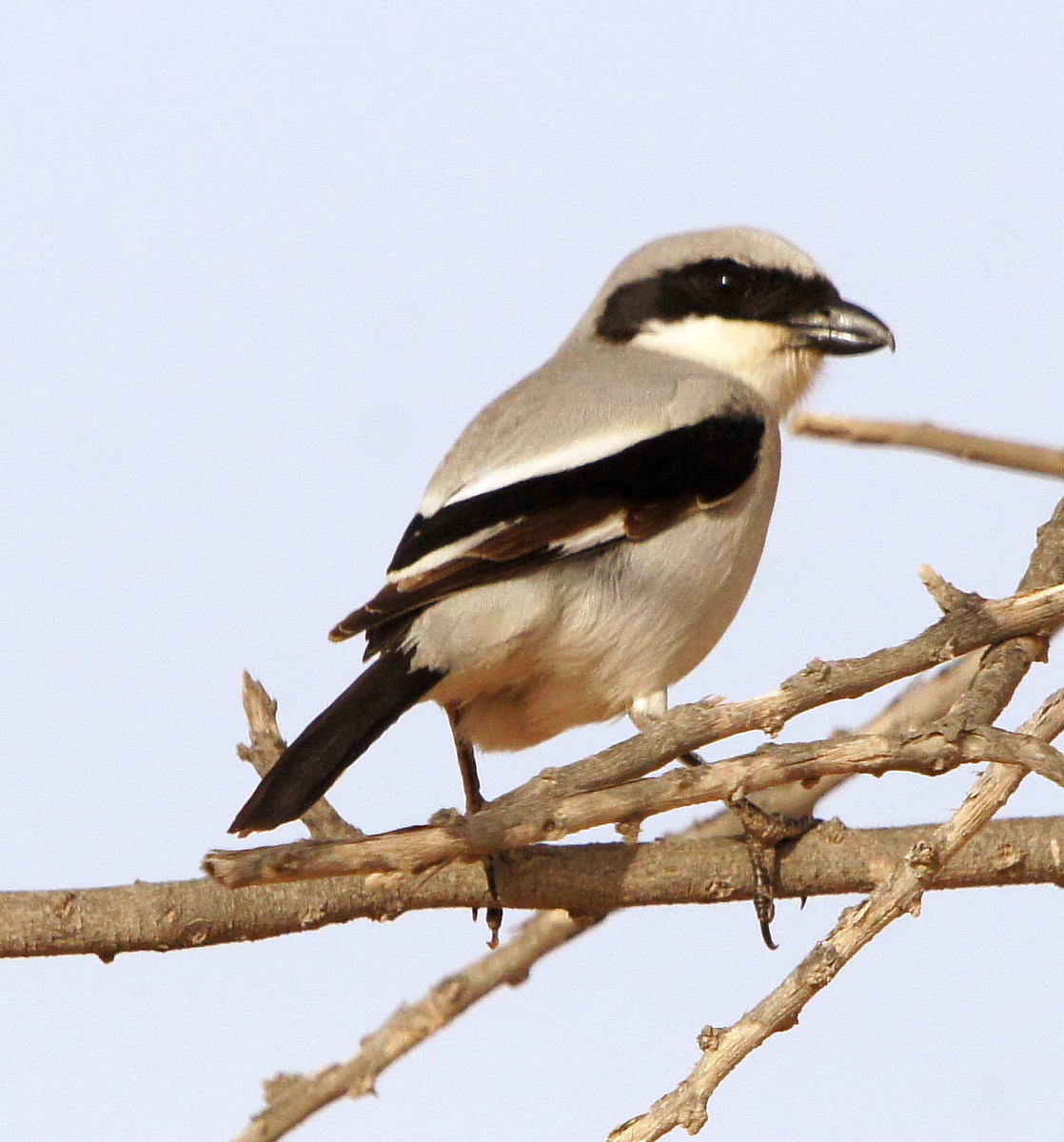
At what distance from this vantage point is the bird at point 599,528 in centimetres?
364

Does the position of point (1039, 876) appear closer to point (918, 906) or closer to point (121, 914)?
point (918, 906)

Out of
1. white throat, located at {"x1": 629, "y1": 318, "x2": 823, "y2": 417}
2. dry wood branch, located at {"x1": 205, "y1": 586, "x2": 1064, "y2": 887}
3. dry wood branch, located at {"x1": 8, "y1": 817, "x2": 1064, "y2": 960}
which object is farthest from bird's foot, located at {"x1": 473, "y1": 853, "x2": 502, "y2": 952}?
white throat, located at {"x1": 629, "y1": 318, "x2": 823, "y2": 417}

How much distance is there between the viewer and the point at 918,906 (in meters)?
2.57

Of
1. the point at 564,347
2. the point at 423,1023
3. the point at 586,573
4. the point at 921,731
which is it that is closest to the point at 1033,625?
the point at 921,731

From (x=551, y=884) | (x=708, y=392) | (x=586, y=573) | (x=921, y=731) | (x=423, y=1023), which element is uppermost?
(x=708, y=392)

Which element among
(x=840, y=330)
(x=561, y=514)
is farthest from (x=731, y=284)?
(x=561, y=514)

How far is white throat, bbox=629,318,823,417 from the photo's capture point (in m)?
4.53

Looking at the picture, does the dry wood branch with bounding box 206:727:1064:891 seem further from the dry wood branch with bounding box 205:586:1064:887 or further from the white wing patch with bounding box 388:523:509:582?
the white wing patch with bounding box 388:523:509:582

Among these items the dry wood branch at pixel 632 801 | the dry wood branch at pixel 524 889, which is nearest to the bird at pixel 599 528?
the dry wood branch at pixel 524 889

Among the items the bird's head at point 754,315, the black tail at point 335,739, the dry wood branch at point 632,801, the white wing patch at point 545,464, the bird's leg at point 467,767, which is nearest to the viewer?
the dry wood branch at point 632,801

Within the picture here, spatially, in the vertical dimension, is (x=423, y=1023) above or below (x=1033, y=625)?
below

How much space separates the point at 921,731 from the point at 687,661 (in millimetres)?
1518

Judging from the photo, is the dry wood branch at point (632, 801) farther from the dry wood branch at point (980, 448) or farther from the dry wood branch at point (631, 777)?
the dry wood branch at point (980, 448)

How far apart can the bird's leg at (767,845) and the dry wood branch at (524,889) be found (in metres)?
0.02
